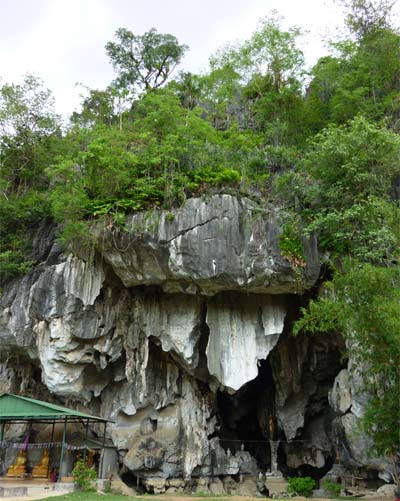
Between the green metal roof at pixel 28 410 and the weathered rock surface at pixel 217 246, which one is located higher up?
the weathered rock surface at pixel 217 246

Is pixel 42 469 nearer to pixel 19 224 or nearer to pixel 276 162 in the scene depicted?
pixel 19 224

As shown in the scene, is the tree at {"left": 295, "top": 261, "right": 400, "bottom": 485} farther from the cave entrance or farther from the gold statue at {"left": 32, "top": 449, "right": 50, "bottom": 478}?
the gold statue at {"left": 32, "top": 449, "right": 50, "bottom": 478}

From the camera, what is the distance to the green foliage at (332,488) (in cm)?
1394

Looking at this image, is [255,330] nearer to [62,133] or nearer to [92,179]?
[92,179]

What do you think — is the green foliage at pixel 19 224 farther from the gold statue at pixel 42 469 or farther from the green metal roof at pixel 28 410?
the gold statue at pixel 42 469

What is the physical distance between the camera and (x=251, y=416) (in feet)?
65.1

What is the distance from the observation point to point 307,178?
1531cm

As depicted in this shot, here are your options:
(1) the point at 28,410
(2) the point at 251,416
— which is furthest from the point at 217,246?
(2) the point at 251,416

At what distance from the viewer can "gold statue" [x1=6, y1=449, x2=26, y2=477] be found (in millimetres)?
16203

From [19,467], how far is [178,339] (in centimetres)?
732

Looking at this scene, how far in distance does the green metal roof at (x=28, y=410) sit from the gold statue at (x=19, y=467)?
2864 mm

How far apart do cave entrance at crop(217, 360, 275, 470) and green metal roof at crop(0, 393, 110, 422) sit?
6405mm

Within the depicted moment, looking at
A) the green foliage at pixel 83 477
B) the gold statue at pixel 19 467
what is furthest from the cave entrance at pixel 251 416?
the gold statue at pixel 19 467

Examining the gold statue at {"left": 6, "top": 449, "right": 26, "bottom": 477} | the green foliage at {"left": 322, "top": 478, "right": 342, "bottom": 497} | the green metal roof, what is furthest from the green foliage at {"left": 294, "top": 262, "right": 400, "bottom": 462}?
the gold statue at {"left": 6, "top": 449, "right": 26, "bottom": 477}
